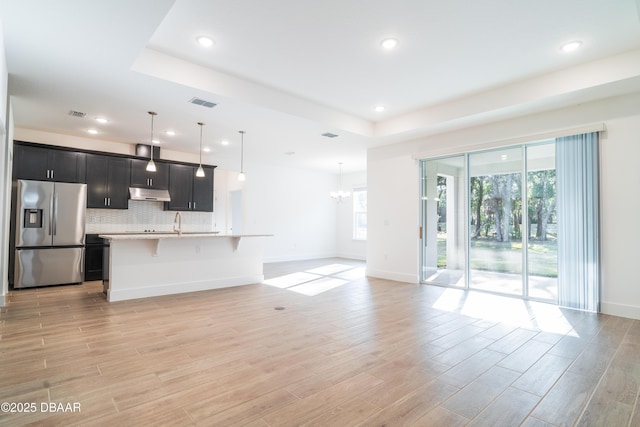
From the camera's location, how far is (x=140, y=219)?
24.1 ft

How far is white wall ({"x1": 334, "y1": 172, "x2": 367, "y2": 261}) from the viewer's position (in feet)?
34.0

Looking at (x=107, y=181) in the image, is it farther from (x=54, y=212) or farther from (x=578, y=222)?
(x=578, y=222)

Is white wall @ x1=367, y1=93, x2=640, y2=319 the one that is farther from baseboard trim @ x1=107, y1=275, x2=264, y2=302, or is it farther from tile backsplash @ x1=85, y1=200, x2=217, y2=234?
tile backsplash @ x1=85, y1=200, x2=217, y2=234

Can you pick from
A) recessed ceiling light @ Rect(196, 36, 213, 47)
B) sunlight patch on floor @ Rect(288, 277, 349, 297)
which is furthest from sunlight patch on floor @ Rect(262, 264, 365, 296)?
recessed ceiling light @ Rect(196, 36, 213, 47)

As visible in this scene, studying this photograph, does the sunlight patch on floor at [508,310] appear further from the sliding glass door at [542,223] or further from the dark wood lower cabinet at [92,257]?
the dark wood lower cabinet at [92,257]

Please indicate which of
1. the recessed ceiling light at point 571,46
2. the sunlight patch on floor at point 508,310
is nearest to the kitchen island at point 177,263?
the sunlight patch on floor at point 508,310

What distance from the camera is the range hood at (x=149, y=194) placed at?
6891mm

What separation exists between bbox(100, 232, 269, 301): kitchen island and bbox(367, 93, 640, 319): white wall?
9.15 ft

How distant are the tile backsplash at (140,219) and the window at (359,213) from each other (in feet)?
15.0

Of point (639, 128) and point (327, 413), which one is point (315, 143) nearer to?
point (639, 128)

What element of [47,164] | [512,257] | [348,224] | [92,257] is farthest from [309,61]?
[348,224]

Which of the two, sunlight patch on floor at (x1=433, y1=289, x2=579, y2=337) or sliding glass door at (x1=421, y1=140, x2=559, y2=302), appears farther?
sliding glass door at (x1=421, y1=140, x2=559, y2=302)

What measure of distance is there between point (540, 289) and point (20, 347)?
6.42 m

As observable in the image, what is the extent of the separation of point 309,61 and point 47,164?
5.36 meters
